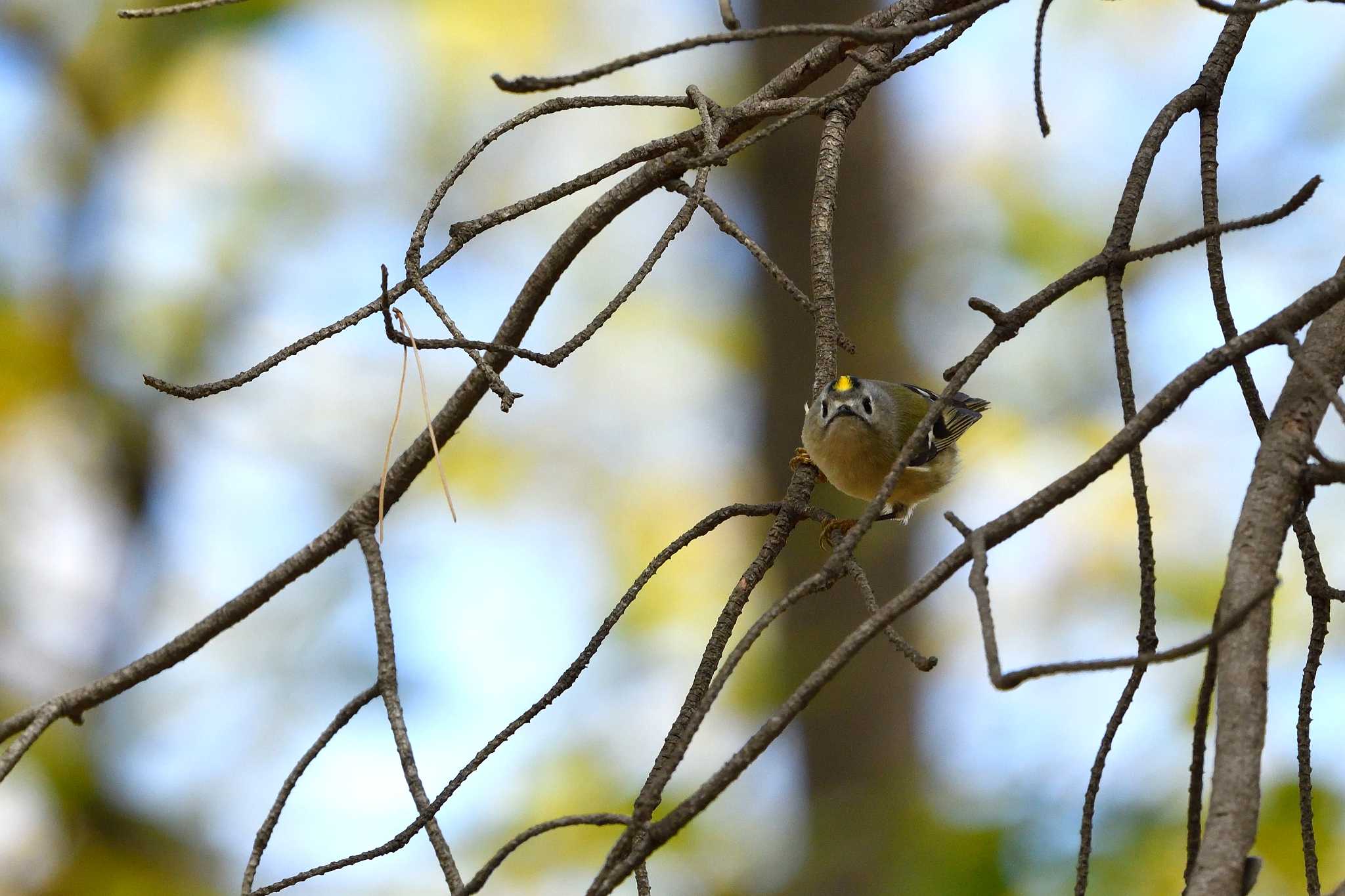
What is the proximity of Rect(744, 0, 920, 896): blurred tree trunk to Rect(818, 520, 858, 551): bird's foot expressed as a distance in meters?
0.59

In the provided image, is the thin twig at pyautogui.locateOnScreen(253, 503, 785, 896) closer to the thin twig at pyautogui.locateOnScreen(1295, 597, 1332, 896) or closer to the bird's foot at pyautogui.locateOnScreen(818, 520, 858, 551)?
the bird's foot at pyautogui.locateOnScreen(818, 520, 858, 551)

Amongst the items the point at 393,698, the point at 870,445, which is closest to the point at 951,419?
the point at 870,445

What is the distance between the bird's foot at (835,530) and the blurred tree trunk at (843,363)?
591 mm

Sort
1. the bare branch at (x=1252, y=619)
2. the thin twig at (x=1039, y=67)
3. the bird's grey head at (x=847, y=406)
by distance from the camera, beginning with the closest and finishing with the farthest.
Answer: the bare branch at (x=1252, y=619)
the thin twig at (x=1039, y=67)
the bird's grey head at (x=847, y=406)

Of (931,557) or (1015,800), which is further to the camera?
(931,557)

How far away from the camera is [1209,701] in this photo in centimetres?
117

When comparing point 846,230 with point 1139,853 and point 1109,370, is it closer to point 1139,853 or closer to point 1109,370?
point 1109,370

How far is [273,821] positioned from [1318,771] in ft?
7.29

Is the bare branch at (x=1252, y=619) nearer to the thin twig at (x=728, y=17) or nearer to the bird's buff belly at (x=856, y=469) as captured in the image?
the thin twig at (x=728, y=17)

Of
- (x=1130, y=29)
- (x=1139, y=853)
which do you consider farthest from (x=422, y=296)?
(x=1130, y=29)

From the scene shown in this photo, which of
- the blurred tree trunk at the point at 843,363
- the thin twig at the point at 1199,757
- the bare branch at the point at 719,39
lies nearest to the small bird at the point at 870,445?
the blurred tree trunk at the point at 843,363

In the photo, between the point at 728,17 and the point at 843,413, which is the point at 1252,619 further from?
the point at 843,413

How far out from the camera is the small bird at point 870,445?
3.20 m

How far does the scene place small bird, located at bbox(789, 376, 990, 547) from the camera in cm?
320
